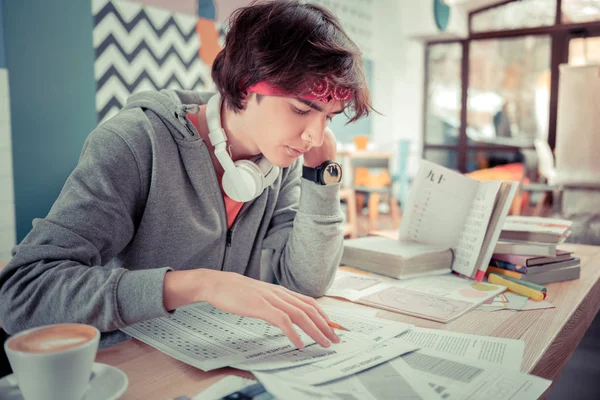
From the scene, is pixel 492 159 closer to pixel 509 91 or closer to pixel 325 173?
pixel 509 91

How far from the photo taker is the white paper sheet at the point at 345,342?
653 millimetres

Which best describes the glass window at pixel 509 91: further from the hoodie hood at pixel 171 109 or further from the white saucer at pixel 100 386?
the white saucer at pixel 100 386

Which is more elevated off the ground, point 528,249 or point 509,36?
point 509,36

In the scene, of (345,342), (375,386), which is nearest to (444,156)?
(345,342)

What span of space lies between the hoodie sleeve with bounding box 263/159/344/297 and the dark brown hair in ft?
0.73

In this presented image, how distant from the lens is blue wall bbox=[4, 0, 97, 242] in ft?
8.82

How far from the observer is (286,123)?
3.22ft

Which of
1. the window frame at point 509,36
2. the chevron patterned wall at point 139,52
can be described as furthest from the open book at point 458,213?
the window frame at point 509,36

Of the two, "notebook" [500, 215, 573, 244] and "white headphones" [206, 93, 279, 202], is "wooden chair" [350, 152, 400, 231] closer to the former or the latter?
"notebook" [500, 215, 573, 244]

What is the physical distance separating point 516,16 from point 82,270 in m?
6.71

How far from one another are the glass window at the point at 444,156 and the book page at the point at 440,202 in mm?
5787

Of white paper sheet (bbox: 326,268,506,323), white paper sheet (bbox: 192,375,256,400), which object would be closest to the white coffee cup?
white paper sheet (bbox: 192,375,256,400)

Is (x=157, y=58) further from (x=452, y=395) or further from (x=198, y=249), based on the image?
(x=452, y=395)

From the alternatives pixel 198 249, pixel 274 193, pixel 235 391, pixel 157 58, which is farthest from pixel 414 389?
pixel 157 58
